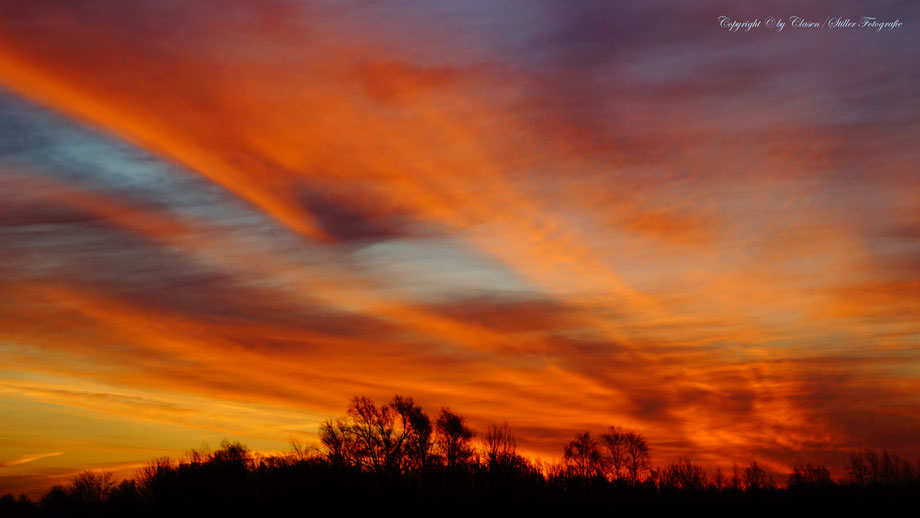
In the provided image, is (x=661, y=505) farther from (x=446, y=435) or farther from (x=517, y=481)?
(x=446, y=435)

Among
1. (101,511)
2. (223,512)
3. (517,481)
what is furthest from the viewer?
(101,511)

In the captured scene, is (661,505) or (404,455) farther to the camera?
(404,455)

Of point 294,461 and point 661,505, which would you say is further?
point 294,461

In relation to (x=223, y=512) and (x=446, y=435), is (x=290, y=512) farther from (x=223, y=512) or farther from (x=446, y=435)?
(x=446, y=435)

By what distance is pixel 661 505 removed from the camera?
120 ft

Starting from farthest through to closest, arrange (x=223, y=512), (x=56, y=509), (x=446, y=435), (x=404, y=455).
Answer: (x=446, y=435) → (x=404, y=455) → (x=56, y=509) → (x=223, y=512)

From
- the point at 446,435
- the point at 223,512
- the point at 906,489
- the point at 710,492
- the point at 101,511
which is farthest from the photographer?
the point at 446,435

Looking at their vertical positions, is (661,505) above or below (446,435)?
below

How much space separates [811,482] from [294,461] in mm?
36253

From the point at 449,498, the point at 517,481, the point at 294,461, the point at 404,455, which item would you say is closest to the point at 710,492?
the point at 517,481

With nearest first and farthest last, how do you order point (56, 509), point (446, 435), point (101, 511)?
1. point (101, 511)
2. point (56, 509)
3. point (446, 435)

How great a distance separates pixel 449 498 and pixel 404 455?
5016cm

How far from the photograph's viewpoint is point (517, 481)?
43.6 m

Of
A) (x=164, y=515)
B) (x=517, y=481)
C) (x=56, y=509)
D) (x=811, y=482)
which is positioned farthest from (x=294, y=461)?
(x=811, y=482)
